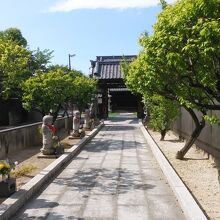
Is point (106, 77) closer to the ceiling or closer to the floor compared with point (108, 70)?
closer to the floor

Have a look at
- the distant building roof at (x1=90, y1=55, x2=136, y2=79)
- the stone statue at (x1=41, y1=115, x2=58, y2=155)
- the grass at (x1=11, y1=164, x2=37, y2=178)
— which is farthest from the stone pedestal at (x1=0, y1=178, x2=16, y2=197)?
the distant building roof at (x1=90, y1=55, x2=136, y2=79)

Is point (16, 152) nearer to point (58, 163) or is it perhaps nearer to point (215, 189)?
point (58, 163)

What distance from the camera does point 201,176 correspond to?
1233cm

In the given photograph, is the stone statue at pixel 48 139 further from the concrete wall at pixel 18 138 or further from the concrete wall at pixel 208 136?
the concrete wall at pixel 208 136

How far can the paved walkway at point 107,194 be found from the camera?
7941 mm

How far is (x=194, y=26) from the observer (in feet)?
24.2

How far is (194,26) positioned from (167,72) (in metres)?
3.05

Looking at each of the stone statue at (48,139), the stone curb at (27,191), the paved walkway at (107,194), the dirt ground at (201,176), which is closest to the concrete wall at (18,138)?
the stone statue at (48,139)

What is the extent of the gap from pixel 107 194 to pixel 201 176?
13.1 feet

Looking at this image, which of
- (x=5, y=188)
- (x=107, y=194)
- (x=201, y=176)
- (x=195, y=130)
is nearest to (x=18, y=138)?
(x=195, y=130)

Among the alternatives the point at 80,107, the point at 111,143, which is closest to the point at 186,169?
the point at 111,143

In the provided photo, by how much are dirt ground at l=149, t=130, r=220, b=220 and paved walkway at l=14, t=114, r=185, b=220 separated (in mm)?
677

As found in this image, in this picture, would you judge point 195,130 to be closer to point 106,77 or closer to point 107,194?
point 107,194

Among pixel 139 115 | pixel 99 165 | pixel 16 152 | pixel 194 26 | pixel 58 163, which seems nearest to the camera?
pixel 194 26
